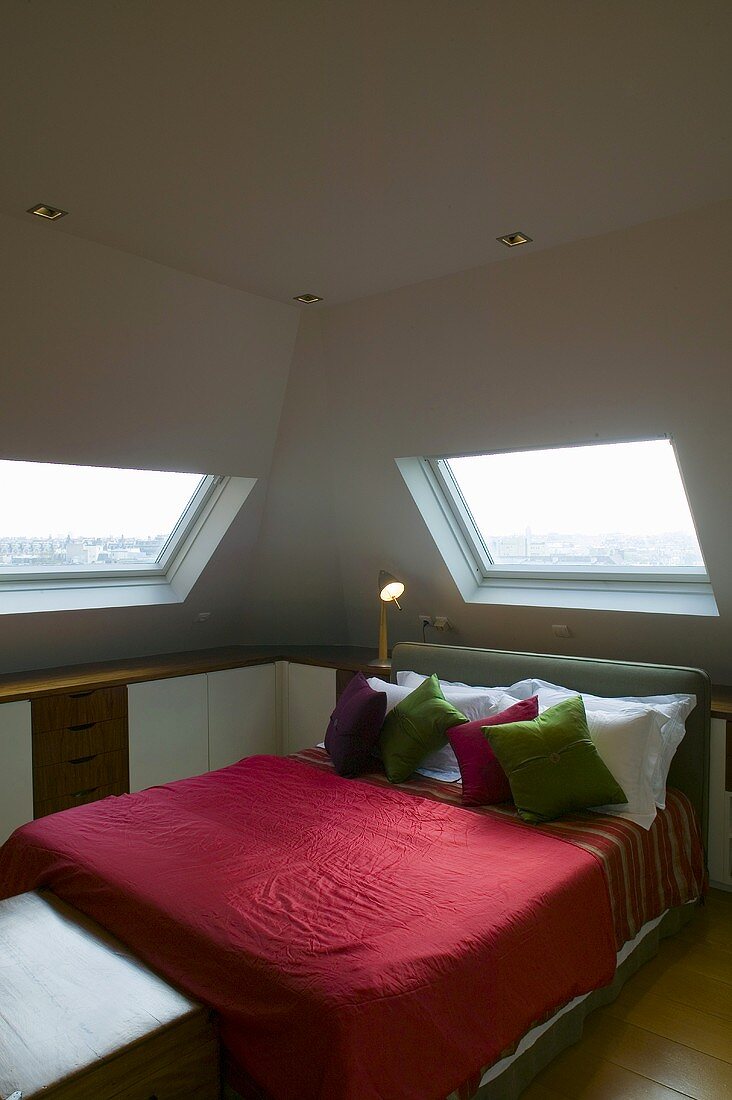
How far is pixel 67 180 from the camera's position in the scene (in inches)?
93.7

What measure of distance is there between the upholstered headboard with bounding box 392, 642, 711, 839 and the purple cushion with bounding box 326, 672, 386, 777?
60 centimetres

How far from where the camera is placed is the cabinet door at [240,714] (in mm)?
4656

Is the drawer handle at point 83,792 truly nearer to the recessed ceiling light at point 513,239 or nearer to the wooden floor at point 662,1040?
the wooden floor at point 662,1040

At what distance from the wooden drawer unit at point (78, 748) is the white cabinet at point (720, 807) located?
2835 millimetres

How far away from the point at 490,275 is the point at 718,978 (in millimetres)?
2676

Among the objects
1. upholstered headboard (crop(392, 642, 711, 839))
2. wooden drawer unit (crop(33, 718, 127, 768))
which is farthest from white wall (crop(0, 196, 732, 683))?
wooden drawer unit (crop(33, 718, 127, 768))

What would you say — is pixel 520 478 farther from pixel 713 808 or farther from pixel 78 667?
pixel 78 667

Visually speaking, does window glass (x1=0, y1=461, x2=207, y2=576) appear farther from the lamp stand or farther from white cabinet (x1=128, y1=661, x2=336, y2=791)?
the lamp stand

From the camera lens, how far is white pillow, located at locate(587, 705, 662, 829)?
2.99 m

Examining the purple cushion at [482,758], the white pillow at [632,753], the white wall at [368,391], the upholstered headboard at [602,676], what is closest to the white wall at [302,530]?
the white wall at [368,391]

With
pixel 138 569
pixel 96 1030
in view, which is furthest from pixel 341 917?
pixel 138 569

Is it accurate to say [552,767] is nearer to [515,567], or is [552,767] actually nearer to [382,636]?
[515,567]

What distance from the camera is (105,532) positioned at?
448 cm

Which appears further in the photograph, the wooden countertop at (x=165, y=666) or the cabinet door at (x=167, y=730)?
the cabinet door at (x=167, y=730)
